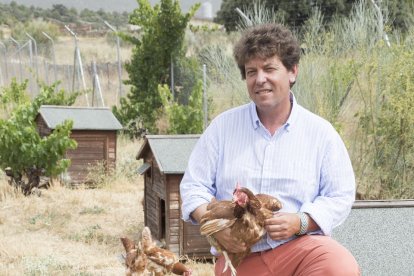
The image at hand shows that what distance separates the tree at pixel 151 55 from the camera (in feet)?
45.2

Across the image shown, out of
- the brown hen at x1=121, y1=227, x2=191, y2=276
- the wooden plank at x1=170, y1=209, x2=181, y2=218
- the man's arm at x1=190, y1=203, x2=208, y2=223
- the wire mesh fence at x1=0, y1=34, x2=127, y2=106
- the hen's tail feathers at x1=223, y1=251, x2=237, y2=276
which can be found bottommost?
the wire mesh fence at x1=0, y1=34, x2=127, y2=106

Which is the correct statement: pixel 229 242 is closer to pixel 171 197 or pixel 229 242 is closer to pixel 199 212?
pixel 199 212

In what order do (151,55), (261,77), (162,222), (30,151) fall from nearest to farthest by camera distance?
(261,77) → (162,222) → (30,151) → (151,55)

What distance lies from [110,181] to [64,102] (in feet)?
11.5

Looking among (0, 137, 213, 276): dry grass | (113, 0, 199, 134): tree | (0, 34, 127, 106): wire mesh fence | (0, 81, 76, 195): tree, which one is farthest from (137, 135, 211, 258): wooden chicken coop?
(0, 34, 127, 106): wire mesh fence

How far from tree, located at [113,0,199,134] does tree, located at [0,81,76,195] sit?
4477mm

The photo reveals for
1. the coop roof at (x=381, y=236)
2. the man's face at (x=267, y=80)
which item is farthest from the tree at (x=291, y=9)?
the man's face at (x=267, y=80)

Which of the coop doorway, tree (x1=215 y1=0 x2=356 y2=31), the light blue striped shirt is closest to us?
the light blue striped shirt

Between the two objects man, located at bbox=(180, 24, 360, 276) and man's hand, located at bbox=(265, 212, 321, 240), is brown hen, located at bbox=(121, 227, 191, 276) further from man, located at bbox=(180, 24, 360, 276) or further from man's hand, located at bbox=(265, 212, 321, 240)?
man's hand, located at bbox=(265, 212, 321, 240)

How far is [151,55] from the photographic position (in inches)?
558

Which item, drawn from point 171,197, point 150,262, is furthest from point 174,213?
point 150,262

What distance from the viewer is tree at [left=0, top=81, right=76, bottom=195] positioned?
30.1 ft

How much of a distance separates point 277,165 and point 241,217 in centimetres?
39

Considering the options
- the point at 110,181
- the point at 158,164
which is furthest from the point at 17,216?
the point at 158,164
